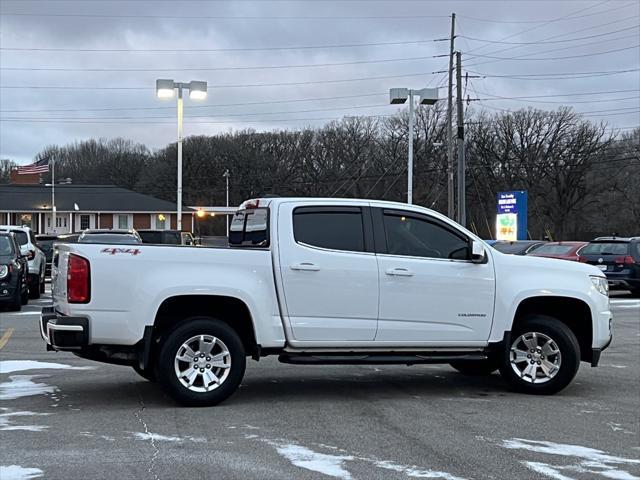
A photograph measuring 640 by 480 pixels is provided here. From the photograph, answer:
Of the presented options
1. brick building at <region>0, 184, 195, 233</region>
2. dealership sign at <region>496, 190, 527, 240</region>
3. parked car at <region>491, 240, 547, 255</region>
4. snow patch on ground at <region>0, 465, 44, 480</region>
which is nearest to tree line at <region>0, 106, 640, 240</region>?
brick building at <region>0, 184, 195, 233</region>

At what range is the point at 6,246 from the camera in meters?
16.9

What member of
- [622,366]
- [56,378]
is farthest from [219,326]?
[622,366]

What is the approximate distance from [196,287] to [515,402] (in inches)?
134

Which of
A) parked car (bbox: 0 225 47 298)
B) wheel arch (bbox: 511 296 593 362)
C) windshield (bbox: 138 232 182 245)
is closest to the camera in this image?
wheel arch (bbox: 511 296 593 362)

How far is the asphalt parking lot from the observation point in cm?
536

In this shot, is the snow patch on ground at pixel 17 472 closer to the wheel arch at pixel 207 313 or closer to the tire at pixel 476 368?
the wheel arch at pixel 207 313

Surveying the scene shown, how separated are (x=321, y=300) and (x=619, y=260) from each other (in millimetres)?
17450

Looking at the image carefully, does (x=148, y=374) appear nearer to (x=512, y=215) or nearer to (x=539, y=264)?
(x=539, y=264)

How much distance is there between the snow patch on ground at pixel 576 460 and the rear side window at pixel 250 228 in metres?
3.01

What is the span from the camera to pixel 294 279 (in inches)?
285

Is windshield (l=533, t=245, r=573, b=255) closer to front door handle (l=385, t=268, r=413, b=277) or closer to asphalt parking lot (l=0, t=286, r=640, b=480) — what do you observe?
asphalt parking lot (l=0, t=286, r=640, b=480)

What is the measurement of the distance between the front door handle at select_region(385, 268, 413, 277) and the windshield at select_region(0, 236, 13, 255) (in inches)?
467

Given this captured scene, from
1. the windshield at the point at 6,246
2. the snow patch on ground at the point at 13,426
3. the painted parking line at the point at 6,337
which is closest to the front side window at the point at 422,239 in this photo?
the snow patch on ground at the point at 13,426

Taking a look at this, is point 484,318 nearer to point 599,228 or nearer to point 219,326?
point 219,326
